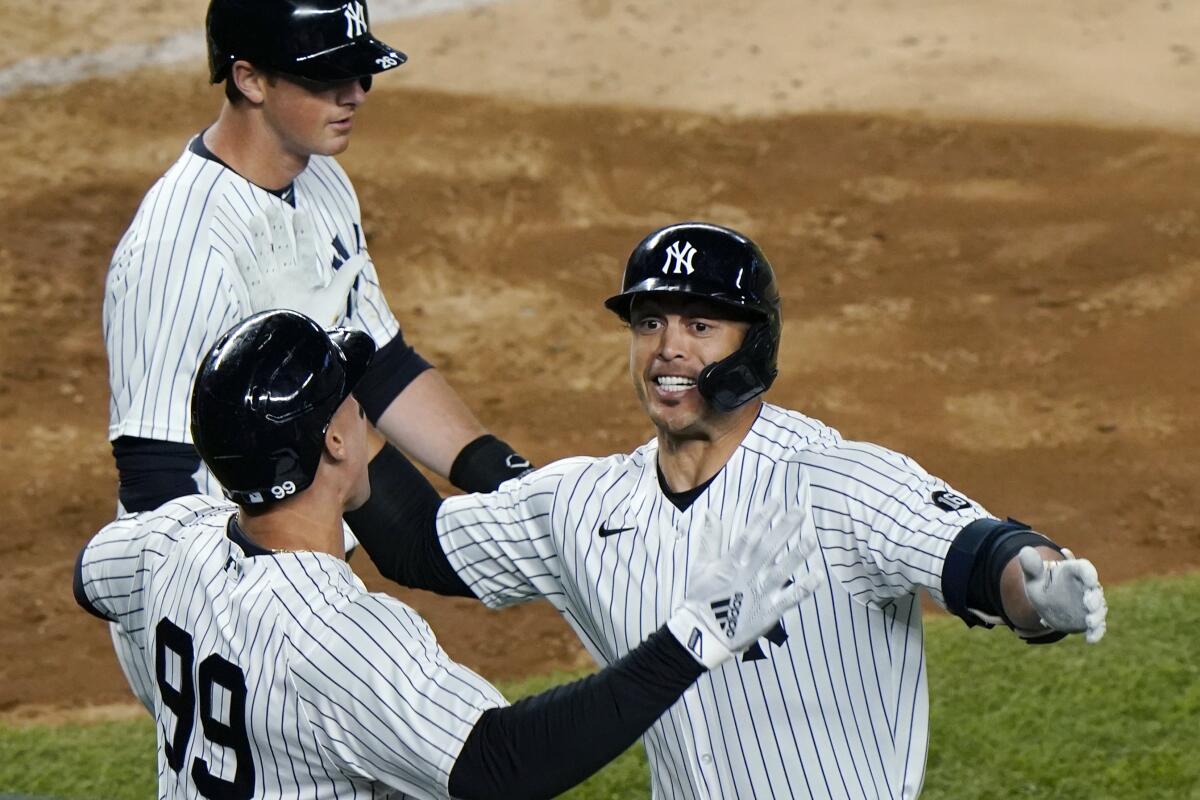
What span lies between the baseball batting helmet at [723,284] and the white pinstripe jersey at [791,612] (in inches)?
4.9

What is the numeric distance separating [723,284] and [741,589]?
79 centimetres

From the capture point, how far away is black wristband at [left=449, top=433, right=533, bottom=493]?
14.0 feet

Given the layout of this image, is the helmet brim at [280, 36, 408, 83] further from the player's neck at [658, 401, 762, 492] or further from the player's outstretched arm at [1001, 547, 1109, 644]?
the player's outstretched arm at [1001, 547, 1109, 644]

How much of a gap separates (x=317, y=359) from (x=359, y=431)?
165mm

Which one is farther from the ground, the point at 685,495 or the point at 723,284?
the point at 723,284

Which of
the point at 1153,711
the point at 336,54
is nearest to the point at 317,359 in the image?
the point at 336,54

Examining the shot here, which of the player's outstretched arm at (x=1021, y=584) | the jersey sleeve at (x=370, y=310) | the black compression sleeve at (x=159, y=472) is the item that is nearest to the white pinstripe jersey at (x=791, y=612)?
the player's outstretched arm at (x=1021, y=584)

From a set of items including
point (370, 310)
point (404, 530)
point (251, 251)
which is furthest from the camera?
point (370, 310)

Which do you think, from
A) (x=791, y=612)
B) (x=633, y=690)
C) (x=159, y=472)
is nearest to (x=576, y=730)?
(x=633, y=690)

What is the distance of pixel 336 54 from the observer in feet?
13.3

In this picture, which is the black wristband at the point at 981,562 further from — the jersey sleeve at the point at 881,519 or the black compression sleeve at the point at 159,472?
the black compression sleeve at the point at 159,472

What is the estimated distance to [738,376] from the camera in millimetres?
3168

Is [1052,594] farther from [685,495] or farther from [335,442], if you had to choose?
[335,442]

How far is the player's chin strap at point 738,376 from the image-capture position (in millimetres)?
3148
